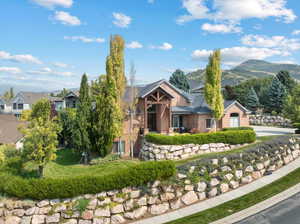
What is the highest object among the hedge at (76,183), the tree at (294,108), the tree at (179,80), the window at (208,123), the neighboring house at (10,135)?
the tree at (179,80)

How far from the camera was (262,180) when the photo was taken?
48.7 feet

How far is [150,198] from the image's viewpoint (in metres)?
12.2

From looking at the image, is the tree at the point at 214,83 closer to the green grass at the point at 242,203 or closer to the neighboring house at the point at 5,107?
the green grass at the point at 242,203

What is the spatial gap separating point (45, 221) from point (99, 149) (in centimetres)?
948

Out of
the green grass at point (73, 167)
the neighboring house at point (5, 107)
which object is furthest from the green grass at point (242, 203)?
the neighboring house at point (5, 107)

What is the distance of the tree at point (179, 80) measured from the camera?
203 ft

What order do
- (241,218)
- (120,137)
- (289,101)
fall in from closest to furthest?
(241,218)
(120,137)
(289,101)

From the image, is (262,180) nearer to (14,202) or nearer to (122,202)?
(122,202)

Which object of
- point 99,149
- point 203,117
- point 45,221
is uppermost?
point 203,117

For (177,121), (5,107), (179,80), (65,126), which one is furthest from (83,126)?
(5,107)

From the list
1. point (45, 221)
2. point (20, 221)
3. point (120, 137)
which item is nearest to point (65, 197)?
point (45, 221)

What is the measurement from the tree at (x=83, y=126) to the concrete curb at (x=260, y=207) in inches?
547

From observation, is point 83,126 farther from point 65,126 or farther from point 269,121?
point 269,121

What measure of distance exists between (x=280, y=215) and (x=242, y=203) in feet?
6.44
